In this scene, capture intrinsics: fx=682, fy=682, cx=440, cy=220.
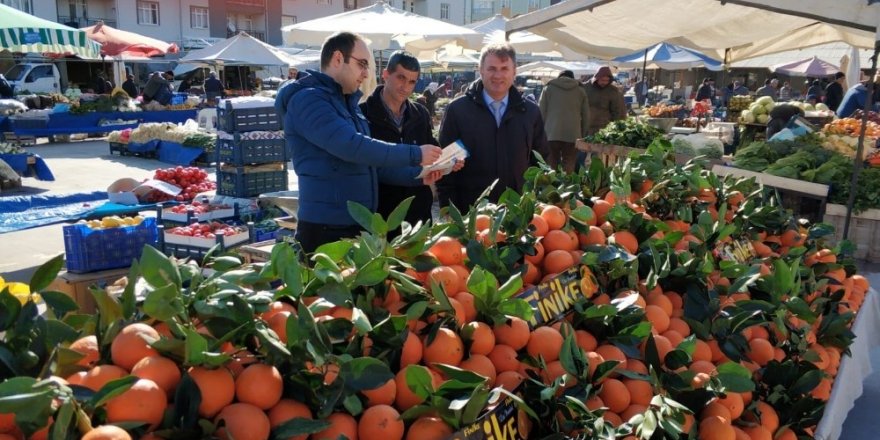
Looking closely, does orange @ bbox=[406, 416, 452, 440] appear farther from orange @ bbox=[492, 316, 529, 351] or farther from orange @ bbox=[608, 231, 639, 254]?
orange @ bbox=[608, 231, 639, 254]

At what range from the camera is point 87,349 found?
129cm

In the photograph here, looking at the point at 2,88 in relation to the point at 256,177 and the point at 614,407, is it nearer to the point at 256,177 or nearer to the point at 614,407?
the point at 256,177

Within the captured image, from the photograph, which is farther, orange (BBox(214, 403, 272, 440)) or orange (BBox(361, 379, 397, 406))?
orange (BBox(361, 379, 397, 406))

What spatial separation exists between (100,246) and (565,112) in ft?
16.9

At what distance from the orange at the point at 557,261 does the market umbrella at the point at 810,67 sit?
22.4 metres

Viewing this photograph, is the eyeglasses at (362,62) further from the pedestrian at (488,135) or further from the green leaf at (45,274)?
the green leaf at (45,274)

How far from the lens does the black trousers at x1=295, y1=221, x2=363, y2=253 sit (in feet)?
10.0

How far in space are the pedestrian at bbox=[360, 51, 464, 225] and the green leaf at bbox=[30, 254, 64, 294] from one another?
2125 mm

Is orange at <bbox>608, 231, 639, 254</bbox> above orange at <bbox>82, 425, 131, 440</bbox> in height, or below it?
above

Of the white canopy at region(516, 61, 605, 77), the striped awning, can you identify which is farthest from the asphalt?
the white canopy at region(516, 61, 605, 77)

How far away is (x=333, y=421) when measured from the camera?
1285 mm

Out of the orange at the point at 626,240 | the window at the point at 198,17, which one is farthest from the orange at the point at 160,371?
the window at the point at 198,17

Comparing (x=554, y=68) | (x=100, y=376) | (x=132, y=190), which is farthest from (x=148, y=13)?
(x=100, y=376)

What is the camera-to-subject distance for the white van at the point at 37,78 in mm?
22112
